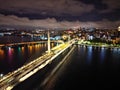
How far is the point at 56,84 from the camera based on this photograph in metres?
8.74

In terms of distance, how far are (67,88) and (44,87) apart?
3.32 ft

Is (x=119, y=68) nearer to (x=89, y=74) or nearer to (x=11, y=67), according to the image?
(x=89, y=74)

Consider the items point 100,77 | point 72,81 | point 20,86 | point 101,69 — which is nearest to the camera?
point 20,86

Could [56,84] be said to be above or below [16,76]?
below

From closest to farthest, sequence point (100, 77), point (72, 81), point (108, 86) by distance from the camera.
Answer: point (108, 86) → point (72, 81) → point (100, 77)

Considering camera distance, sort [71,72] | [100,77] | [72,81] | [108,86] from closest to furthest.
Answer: [108,86] → [72,81] → [100,77] → [71,72]

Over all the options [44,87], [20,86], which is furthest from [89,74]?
[20,86]

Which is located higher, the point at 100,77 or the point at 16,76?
the point at 16,76

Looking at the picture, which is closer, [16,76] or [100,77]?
[16,76]

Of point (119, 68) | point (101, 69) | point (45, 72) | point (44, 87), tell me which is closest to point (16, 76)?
point (44, 87)

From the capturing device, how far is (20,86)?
7859 mm

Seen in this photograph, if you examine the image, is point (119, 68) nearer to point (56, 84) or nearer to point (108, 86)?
point (108, 86)

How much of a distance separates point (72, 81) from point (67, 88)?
40.6 inches

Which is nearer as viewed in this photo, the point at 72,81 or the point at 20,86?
the point at 20,86
